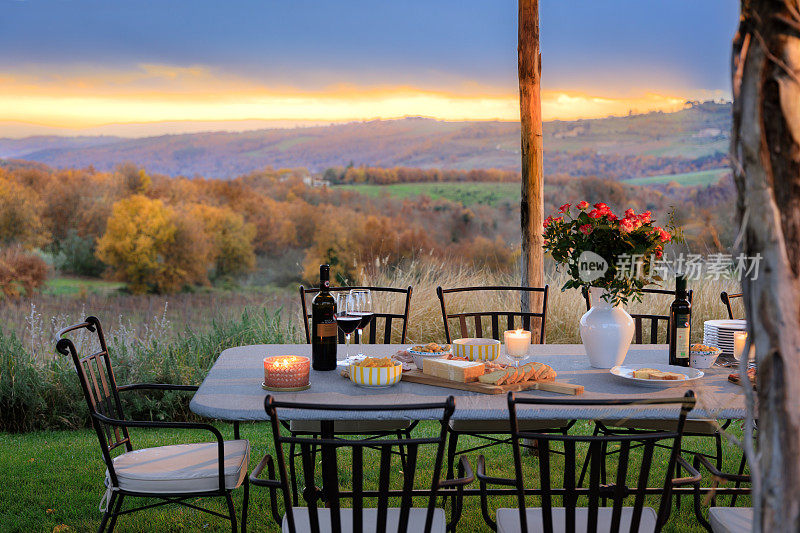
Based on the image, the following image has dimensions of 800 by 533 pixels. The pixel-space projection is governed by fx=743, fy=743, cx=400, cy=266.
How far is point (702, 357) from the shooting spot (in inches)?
98.8

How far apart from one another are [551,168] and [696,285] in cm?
806

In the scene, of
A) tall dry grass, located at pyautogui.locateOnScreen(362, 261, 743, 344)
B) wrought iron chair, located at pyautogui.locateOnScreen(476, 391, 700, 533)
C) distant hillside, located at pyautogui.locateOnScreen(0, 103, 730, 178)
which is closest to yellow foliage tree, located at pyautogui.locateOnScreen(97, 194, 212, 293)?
distant hillside, located at pyautogui.locateOnScreen(0, 103, 730, 178)

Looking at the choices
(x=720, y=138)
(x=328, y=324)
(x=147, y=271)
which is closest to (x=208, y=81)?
(x=147, y=271)

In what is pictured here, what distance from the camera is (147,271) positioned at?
13539mm

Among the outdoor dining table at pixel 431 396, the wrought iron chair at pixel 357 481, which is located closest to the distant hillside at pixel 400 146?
the outdoor dining table at pixel 431 396

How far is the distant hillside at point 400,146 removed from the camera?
43.9 ft

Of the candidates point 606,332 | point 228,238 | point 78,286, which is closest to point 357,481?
point 606,332

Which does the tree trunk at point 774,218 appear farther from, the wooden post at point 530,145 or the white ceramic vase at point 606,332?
the wooden post at point 530,145

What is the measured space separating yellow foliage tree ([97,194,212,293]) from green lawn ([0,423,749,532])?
9.54 metres

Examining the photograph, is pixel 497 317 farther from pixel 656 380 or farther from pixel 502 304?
pixel 502 304

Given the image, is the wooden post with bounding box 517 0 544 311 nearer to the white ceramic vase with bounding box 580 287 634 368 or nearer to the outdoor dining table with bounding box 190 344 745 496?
the outdoor dining table with bounding box 190 344 745 496

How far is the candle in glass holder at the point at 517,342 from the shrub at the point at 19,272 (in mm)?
10811

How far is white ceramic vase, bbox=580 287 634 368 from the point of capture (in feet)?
8.17

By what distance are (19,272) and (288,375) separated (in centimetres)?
1129
